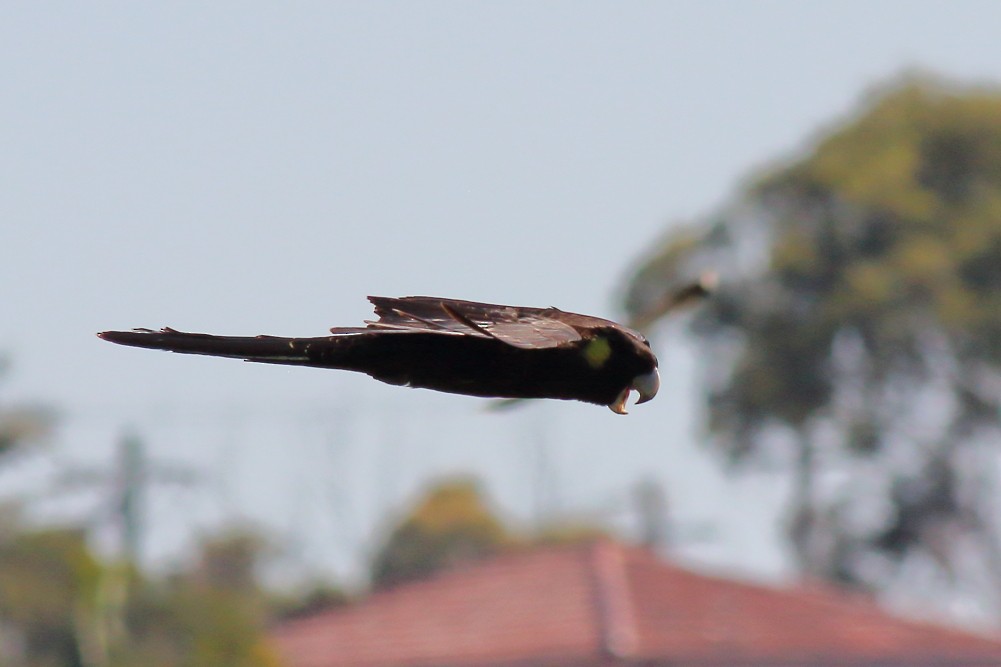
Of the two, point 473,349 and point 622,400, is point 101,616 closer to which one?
point 622,400

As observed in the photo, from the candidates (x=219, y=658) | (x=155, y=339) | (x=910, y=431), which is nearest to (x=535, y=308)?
(x=155, y=339)

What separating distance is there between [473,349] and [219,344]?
0.46 m

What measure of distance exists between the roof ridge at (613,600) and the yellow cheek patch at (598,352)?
2812 cm

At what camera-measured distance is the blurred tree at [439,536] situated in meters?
55.2

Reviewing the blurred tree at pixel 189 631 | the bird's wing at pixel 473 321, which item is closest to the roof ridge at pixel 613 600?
the blurred tree at pixel 189 631

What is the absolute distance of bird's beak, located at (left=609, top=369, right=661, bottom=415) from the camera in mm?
3562

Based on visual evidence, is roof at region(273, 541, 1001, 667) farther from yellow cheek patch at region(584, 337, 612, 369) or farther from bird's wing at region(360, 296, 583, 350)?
bird's wing at region(360, 296, 583, 350)

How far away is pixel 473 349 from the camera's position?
324cm

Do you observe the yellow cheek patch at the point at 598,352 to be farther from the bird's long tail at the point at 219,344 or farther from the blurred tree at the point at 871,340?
the blurred tree at the point at 871,340

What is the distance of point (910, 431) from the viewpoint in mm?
50969

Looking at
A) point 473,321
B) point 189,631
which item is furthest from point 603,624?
point 473,321

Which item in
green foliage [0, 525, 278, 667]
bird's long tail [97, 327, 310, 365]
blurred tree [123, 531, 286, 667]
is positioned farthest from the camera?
green foliage [0, 525, 278, 667]

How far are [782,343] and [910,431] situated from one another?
4.48 metres

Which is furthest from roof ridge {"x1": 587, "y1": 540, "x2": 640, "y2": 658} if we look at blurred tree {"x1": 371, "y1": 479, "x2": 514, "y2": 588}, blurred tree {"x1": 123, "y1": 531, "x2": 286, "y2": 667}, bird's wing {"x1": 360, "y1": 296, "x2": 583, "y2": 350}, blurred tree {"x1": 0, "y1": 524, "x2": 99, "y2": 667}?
bird's wing {"x1": 360, "y1": 296, "x2": 583, "y2": 350}
